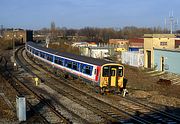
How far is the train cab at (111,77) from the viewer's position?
2364 centimetres

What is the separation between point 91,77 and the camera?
25.2m

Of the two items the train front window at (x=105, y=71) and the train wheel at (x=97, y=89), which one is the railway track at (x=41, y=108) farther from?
the train front window at (x=105, y=71)

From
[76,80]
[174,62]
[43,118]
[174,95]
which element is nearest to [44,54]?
[76,80]

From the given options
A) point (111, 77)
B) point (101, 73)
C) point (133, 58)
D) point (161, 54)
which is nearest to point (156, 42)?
point (161, 54)

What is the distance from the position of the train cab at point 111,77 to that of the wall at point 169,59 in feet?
53.0

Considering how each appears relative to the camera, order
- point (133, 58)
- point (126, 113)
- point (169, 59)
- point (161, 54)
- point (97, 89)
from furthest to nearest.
→ point (133, 58), point (161, 54), point (169, 59), point (97, 89), point (126, 113)

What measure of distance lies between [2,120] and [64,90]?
1050cm

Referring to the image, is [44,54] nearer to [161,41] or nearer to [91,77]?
[161,41]

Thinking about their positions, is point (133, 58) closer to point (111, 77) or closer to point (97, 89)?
point (97, 89)

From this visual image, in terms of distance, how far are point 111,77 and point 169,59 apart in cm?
1874

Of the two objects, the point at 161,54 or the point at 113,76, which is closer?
the point at 113,76

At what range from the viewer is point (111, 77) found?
2397 centimetres

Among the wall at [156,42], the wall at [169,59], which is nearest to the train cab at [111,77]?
the wall at [169,59]

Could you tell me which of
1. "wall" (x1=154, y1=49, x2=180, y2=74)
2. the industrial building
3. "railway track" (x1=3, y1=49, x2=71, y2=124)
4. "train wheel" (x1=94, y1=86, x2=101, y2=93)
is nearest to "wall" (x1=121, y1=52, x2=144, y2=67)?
the industrial building
